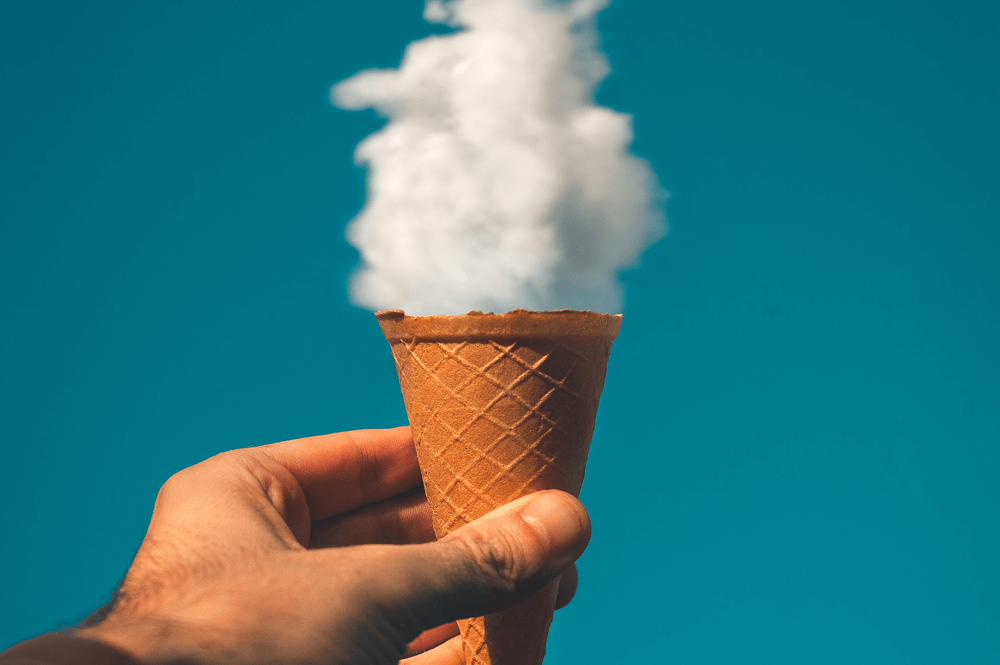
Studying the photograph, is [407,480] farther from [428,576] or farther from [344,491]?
[428,576]

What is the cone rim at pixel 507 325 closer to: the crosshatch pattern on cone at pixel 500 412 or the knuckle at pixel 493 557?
the crosshatch pattern on cone at pixel 500 412

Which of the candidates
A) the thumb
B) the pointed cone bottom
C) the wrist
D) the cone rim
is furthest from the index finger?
the wrist

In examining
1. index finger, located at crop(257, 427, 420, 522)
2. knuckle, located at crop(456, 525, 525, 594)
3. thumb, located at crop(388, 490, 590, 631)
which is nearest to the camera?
thumb, located at crop(388, 490, 590, 631)

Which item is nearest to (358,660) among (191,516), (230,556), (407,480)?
(230,556)

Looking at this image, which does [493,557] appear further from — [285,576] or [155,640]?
[155,640]

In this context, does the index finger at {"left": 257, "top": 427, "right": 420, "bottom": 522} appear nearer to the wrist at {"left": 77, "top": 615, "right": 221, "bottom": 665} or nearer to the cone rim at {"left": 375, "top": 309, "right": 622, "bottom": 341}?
the cone rim at {"left": 375, "top": 309, "right": 622, "bottom": 341}

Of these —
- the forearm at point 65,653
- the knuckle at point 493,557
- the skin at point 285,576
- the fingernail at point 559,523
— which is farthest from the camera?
the fingernail at point 559,523

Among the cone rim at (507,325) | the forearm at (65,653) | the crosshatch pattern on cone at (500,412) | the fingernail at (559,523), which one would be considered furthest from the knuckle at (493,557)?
the forearm at (65,653)

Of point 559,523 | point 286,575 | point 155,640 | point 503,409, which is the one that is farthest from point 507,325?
point 155,640
